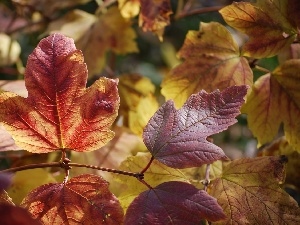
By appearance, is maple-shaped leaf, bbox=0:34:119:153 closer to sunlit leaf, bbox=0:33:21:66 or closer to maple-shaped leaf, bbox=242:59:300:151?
maple-shaped leaf, bbox=242:59:300:151

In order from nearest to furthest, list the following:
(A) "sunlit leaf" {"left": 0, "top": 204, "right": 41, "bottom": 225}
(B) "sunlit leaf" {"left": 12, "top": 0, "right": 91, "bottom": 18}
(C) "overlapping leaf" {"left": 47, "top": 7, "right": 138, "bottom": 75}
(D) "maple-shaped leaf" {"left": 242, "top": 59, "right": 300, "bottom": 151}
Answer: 1. (A) "sunlit leaf" {"left": 0, "top": 204, "right": 41, "bottom": 225}
2. (D) "maple-shaped leaf" {"left": 242, "top": 59, "right": 300, "bottom": 151}
3. (C) "overlapping leaf" {"left": 47, "top": 7, "right": 138, "bottom": 75}
4. (B) "sunlit leaf" {"left": 12, "top": 0, "right": 91, "bottom": 18}

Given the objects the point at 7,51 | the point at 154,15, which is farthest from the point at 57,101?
the point at 7,51

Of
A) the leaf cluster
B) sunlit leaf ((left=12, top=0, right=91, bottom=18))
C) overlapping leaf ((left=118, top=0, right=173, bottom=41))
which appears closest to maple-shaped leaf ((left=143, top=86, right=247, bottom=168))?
the leaf cluster

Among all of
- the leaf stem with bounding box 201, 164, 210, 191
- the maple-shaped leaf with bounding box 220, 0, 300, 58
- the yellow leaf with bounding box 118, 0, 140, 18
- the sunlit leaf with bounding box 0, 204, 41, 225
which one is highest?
the maple-shaped leaf with bounding box 220, 0, 300, 58

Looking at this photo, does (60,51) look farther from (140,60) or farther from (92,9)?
(140,60)

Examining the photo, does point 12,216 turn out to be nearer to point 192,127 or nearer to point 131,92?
point 192,127

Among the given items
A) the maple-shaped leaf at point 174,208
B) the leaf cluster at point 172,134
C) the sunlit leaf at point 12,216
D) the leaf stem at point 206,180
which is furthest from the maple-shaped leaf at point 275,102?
the sunlit leaf at point 12,216

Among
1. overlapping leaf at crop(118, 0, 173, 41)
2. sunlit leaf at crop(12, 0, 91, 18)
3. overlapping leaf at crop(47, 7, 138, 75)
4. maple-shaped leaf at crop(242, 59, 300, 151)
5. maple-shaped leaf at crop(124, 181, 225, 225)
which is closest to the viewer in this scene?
maple-shaped leaf at crop(124, 181, 225, 225)

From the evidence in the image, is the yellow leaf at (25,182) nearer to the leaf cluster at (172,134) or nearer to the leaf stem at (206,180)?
the leaf cluster at (172,134)
